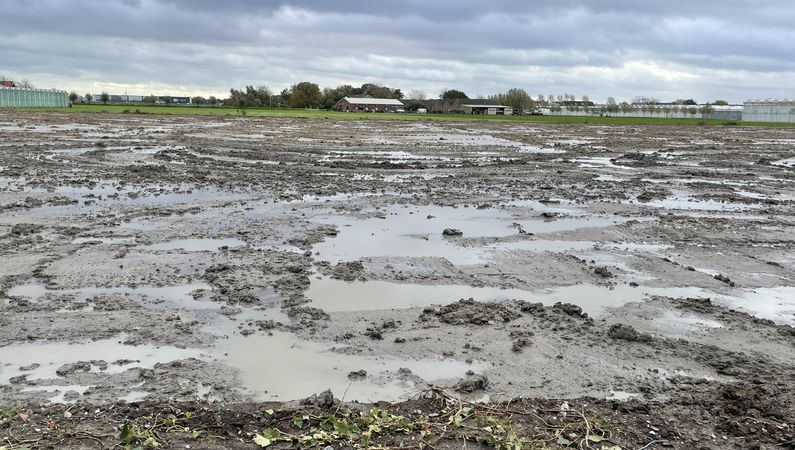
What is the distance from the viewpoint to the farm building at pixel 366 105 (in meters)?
149

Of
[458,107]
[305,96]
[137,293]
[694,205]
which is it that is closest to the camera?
[137,293]

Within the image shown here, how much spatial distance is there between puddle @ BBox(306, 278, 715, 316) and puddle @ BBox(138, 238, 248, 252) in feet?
8.81

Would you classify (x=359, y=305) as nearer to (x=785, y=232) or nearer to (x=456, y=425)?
(x=456, y=425)

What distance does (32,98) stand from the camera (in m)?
98.2

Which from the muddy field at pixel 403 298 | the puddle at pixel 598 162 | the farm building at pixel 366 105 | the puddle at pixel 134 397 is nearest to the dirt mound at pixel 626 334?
the muddy field at pixel 403 298

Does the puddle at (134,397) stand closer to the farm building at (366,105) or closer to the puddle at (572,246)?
the puddle at (572,246)

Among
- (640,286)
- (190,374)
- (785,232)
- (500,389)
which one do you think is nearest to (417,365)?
(500,389)

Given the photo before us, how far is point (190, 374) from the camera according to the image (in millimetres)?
6109

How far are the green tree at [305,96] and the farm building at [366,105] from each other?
5151mm

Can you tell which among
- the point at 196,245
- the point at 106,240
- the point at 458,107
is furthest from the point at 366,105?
the point at 196,245

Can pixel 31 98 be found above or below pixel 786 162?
above

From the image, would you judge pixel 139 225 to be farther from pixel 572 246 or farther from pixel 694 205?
pixel 694 205

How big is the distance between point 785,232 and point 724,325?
6974 millimetres

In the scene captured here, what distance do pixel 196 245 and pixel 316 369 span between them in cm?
570
